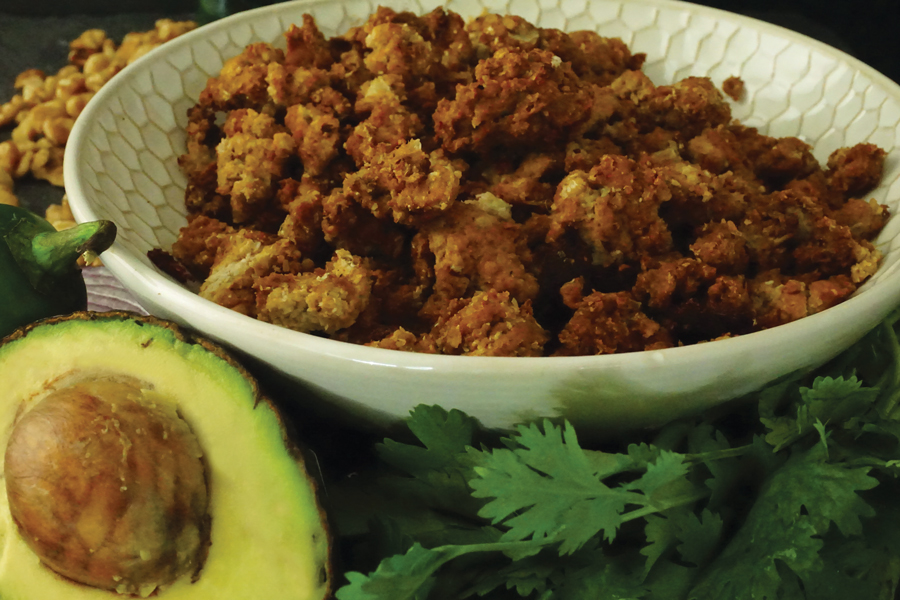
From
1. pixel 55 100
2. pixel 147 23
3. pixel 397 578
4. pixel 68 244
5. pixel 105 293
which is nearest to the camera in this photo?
pixel 397 578

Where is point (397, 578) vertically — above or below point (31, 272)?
below

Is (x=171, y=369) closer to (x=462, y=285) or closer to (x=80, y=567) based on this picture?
(x=80, y=567)

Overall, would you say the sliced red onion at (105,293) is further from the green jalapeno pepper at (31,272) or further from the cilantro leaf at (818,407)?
the cilantro leaf at (818,407)

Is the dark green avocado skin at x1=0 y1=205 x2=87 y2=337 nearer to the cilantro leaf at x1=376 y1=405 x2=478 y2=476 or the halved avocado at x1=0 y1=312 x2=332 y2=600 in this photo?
the halved avocado at x1=0 y1=312 x2=332 y2=600

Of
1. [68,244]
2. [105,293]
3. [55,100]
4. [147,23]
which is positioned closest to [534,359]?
[68,244]

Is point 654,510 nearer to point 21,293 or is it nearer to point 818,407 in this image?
point 818,407

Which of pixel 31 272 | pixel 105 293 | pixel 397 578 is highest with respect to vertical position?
pixel 31 272

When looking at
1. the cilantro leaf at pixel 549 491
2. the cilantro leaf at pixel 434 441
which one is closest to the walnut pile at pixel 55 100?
the cilantro leaf at pixel 434 441
